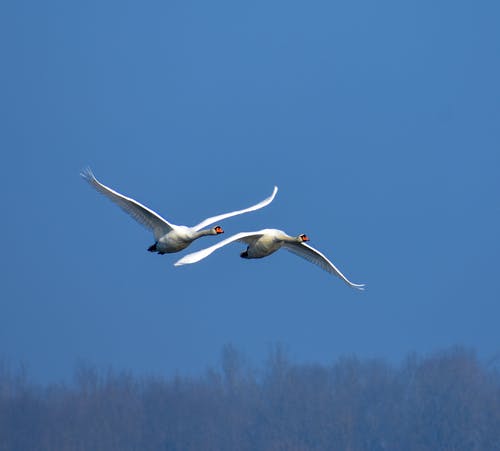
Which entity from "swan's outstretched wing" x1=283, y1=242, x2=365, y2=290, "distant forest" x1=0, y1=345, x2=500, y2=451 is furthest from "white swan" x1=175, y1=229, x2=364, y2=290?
"distant forest" x1=0, y1=345, x2=500, y2=451

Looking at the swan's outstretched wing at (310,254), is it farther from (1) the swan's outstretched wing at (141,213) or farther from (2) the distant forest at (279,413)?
(2) the distant forest at (279,413)

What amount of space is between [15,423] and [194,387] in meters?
17.4

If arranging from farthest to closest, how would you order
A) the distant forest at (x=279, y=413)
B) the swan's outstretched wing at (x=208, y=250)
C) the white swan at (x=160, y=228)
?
the distant forest at (x=279, y=413) < the white swan at (x=160, y=228) < the swan's outstretched wing at (x=208, y=250)

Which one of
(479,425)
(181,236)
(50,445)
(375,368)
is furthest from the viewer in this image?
(375,368)

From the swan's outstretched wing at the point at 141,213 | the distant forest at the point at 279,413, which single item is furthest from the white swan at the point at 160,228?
the distant forest at the point at 279,413

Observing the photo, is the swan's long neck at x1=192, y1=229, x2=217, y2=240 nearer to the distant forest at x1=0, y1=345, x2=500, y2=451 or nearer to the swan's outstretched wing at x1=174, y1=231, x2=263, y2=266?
the swan's outstretched wing at x1=174, y1=231, x2=263, y2=266

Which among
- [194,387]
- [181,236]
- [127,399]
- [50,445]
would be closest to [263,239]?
[181,236]

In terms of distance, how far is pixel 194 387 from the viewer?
99.7 meters

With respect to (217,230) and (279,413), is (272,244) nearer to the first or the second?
(217,230)

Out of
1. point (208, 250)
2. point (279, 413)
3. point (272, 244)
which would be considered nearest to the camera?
point (208, 250)

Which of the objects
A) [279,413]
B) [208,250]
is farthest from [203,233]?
[279,413]

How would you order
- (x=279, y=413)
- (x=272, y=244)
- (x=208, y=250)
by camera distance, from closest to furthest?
(x=208, y=250) → (x=272, y=244) → (x=279, y=413)

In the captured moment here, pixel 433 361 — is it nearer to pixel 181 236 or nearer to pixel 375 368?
pixel 375 368

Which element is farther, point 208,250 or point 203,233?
point 203,233
